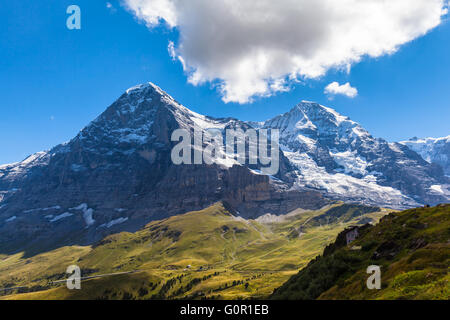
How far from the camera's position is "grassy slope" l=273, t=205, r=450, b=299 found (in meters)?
42.7

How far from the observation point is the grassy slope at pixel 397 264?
140 feet

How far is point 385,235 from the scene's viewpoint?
85.2 meters

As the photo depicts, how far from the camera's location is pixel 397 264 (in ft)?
190
